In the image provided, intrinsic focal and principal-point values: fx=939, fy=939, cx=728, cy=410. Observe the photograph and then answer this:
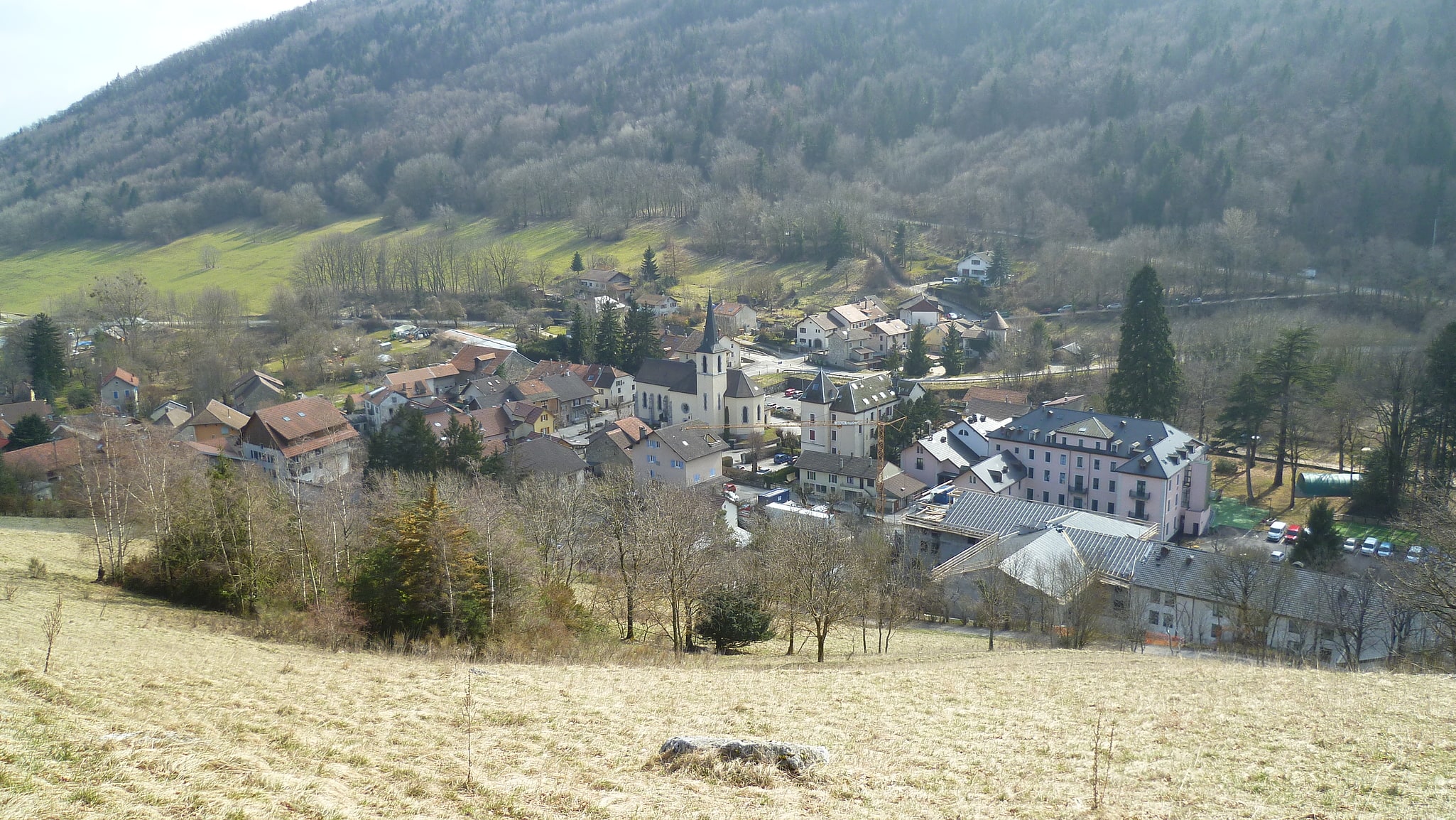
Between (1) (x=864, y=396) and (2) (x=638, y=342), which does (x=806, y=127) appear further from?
(1) (x=864, y=396)

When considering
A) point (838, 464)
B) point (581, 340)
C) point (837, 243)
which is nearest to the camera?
point (838, 464)

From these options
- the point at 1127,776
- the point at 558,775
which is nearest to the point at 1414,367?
the point at 1127,776

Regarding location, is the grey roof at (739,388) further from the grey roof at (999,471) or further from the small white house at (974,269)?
the small white house at (974,269)

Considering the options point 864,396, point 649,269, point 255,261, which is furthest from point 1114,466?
point 255,261

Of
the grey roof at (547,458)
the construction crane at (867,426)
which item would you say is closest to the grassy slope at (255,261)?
the construction crane at (867,426)

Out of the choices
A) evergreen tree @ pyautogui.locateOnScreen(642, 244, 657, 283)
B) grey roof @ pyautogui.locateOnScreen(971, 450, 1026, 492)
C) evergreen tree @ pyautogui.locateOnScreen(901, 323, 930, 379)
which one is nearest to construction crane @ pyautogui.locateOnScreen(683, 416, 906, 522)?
grey roof @ pyautogui.locateOnScreen(971, 450, 1026, 492)

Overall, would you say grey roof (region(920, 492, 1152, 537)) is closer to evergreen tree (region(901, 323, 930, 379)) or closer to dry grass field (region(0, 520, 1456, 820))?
dry grass field (region(0, 520, 1456, 820))
